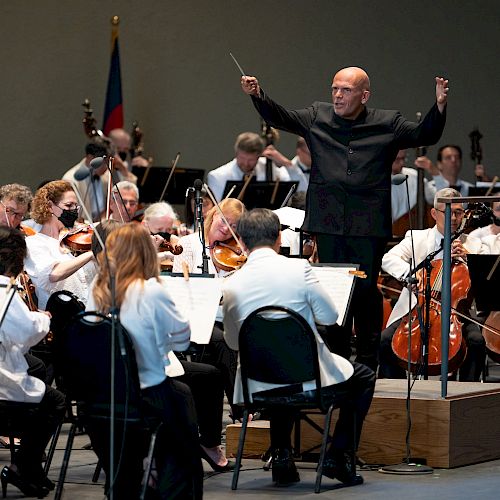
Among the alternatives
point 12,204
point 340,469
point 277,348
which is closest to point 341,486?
point 340,469

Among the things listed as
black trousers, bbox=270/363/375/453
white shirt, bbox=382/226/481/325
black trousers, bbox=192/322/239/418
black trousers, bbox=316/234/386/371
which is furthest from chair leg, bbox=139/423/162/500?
white shirt, bbox=382/226/481/325

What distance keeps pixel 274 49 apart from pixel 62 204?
5658mm

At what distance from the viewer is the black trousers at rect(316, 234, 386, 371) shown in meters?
5.38

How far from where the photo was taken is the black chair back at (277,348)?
14.5 ft

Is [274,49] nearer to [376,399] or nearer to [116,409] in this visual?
[376,399]

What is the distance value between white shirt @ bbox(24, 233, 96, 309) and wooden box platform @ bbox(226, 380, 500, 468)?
113cm

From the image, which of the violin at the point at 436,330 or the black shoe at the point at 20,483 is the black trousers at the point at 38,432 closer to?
the black shoe at the point at 20,483

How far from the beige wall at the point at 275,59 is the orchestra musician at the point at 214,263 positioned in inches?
196

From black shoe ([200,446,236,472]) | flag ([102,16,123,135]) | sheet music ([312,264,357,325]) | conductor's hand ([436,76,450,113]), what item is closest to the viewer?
sheet music ([312,264,357,325])

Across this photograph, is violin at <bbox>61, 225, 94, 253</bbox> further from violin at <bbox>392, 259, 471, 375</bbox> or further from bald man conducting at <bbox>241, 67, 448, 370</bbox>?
violin at <bbox>392, 259, 471, 375</bbox>

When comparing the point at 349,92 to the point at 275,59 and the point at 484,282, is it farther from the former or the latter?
the point at 275,59

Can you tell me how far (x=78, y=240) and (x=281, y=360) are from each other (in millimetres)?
1803

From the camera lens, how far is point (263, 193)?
28.1 ft

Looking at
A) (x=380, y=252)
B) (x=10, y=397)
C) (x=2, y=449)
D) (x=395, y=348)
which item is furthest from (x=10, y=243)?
(x=395, y=348)
